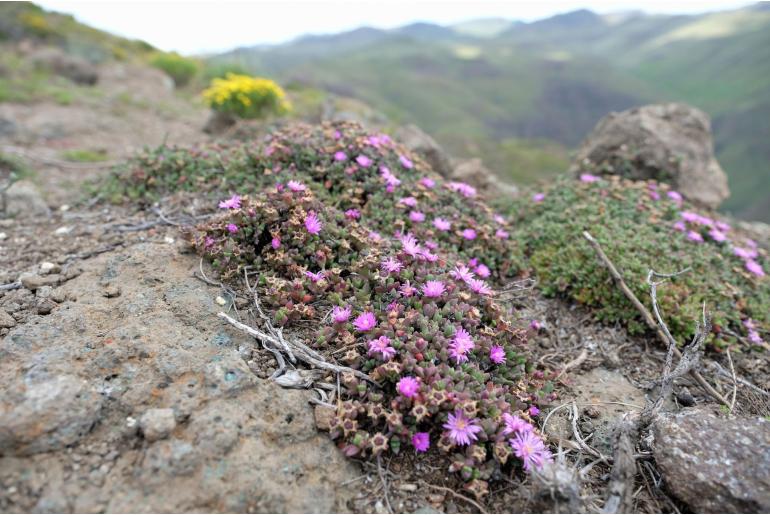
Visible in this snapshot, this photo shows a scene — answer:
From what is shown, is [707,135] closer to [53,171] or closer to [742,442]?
[742,442]

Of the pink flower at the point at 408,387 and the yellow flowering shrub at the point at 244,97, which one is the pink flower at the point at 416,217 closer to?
the pink flower at the point at 408,387

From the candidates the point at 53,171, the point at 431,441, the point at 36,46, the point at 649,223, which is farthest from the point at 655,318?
the point at 36,46

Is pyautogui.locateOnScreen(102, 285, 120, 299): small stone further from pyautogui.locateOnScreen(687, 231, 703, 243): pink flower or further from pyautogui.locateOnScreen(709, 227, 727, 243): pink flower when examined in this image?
pyautogui.locateOnScreen(709, 227, 727, 243): pink flower

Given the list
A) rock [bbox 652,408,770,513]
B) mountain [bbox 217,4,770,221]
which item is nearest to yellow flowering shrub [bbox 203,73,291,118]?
rock [bbox 652,408,770,513]

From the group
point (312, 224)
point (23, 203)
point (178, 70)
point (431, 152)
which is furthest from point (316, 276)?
point (178, 70)

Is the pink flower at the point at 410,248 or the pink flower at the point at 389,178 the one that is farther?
the pink flower at the point at 389,178

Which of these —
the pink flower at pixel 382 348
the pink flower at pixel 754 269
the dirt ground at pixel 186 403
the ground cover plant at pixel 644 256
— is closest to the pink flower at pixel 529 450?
the dirt ground at pixel 186 403

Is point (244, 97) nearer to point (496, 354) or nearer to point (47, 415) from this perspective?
point (496, 354)
